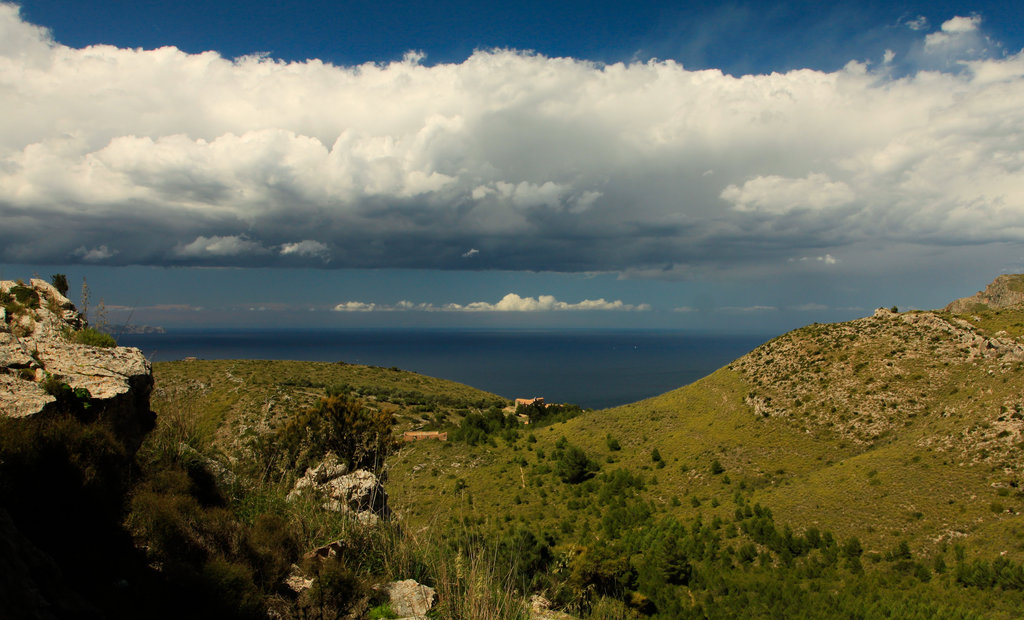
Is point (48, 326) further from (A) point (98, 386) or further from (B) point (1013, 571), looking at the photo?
(B) point (1013, 571)

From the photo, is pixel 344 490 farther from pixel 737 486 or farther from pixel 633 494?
pixel 737 486

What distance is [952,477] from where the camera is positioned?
21.4m

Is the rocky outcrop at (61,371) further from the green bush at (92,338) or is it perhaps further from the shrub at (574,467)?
the shrub at (574,467)

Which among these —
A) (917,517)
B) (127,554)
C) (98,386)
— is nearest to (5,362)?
(98,386)

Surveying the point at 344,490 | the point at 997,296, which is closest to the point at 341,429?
the point at 344,490

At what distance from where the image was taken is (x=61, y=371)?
234 inches

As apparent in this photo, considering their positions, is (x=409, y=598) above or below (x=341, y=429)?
above

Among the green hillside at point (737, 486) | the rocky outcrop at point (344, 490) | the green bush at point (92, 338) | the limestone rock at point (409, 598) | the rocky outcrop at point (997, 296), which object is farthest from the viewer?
the rocky outcrop at point (997, 296)

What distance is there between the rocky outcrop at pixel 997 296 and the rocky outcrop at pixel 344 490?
159 feet

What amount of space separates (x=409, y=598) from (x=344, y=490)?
283cm

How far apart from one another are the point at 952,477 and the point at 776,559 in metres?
9.48

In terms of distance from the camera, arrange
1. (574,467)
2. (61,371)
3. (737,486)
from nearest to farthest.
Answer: (61,371) → (737,486) → (574,467)

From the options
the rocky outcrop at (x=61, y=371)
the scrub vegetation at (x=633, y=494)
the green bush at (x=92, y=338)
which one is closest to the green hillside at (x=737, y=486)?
the scrub vegetation at (x=633, y=494)

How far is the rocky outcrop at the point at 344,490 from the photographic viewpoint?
7.27 m
